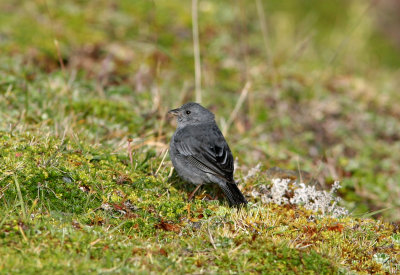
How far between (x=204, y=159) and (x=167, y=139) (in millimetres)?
1848

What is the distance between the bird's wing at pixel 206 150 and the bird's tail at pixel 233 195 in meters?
0.09

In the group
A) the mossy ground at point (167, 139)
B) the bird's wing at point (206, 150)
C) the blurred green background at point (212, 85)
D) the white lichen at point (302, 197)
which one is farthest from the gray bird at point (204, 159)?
the blurred green background at point (212, 85)

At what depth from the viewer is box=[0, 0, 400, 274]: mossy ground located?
4.38 m

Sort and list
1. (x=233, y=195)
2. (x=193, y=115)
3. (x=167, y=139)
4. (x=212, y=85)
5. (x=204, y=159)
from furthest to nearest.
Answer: (x=212, y=85), (x=167, y=139), (x=193, y=115), (x=204, y=159), (x=233, y=195)

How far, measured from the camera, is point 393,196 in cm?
823

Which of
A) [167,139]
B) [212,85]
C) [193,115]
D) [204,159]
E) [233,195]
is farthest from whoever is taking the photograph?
[212,85]

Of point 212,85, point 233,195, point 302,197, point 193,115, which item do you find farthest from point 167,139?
point 212,85

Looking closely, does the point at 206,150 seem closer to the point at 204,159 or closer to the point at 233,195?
the point at 204,159

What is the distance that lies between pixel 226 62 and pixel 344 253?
25.2ft

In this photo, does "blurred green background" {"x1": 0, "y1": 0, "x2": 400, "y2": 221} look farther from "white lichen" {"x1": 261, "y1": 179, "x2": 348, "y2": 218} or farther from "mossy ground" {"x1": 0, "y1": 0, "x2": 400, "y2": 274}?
"white lichen" {"x1": 261, "y1": 179, "x2": 348, "y2": 218}

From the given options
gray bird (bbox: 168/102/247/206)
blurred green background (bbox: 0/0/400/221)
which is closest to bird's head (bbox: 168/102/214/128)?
gray bird (bbox: 168/102/247/206)

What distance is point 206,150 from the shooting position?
620 cm

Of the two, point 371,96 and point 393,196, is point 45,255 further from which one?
point 371,96

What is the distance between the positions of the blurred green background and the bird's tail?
1.77 m
